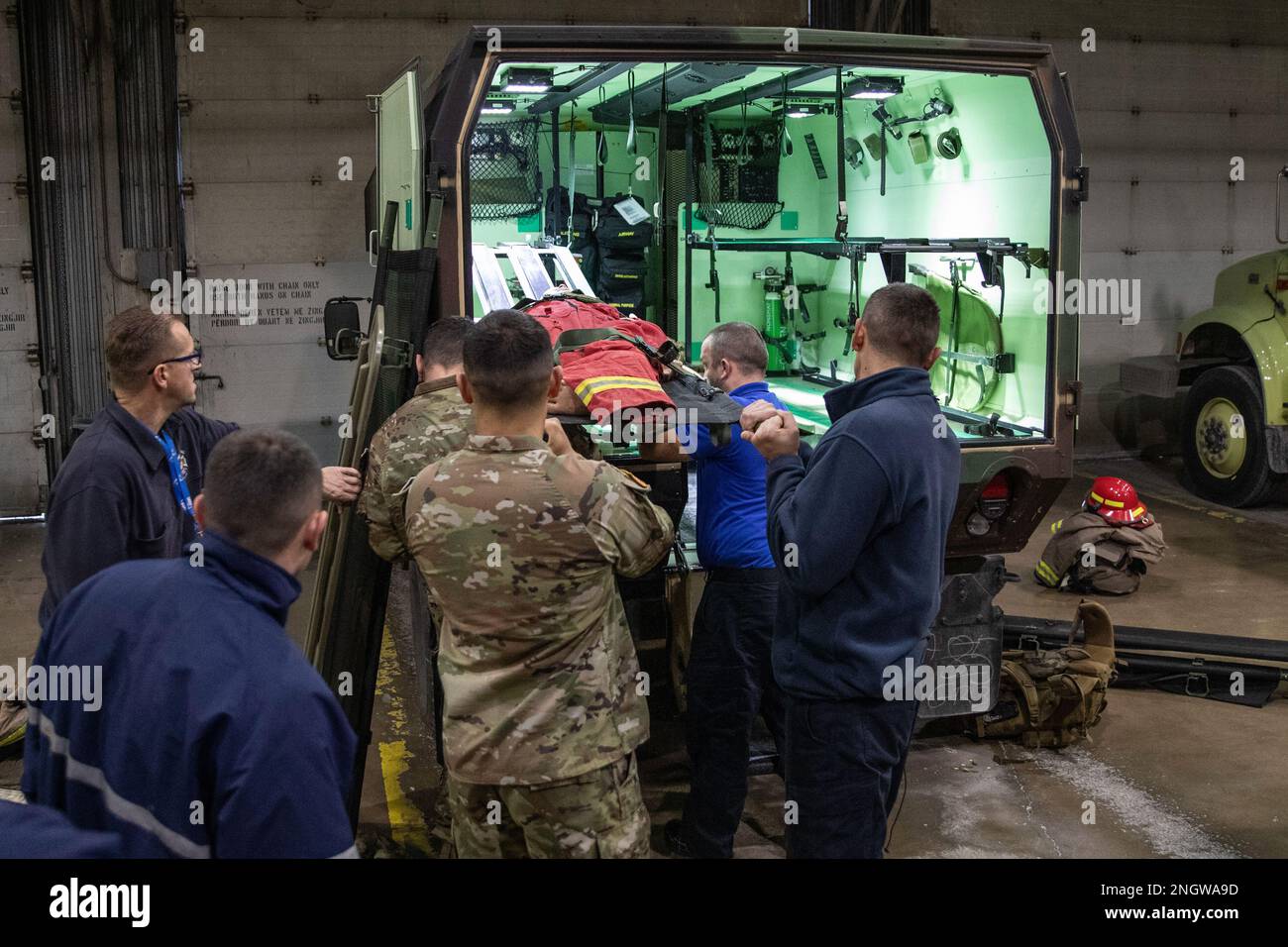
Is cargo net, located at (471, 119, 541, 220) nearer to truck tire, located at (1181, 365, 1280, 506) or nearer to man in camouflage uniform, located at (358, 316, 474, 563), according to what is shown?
man in camouflage uniform, located at (358, 316, 474, 563)

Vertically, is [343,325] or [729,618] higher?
[343,325]

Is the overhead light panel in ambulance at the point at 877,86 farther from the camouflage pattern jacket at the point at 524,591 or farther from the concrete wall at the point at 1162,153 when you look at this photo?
the concrete wall at the point at 1162,153

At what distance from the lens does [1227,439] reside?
1050 centimetres

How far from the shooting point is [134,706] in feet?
6.27

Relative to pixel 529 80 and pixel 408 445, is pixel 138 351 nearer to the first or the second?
pixel 408 445

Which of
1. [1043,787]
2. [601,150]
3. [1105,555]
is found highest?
[601,150]

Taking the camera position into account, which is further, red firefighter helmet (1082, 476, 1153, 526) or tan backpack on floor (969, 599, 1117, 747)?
red firefighter helmet (1082, 476, 1153, 526)

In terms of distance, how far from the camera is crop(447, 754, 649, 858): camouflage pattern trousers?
3123 mm

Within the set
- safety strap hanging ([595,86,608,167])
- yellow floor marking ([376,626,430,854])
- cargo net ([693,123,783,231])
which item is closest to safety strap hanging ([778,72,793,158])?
cargo net ([693,123,783,231])

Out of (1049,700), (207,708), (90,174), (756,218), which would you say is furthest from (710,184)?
(207,708)

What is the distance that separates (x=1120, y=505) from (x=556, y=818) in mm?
5967

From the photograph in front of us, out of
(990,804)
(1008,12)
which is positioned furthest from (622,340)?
(1008,12)
